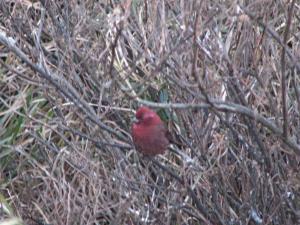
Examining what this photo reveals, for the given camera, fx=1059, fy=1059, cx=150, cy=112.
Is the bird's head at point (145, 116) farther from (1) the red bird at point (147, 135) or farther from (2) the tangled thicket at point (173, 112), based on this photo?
(2) the tangled thicket at point (173, 112)

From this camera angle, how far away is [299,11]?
4.69 m

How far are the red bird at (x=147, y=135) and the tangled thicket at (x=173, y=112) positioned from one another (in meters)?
0.05

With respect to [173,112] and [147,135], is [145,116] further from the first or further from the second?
[173,112]

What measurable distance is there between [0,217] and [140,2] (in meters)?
1.15

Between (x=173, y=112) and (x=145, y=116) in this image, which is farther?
(x=173, y=112)

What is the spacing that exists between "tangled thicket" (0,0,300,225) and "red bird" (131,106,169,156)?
48mm

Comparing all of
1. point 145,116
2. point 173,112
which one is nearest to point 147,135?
point 145,116

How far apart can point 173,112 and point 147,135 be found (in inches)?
13.7

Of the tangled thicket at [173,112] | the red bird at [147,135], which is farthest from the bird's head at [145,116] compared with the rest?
the tangled thicket at [173,112]

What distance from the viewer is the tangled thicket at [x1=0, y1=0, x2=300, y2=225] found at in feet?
13.2

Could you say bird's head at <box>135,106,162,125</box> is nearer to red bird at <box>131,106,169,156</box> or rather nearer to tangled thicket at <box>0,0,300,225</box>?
red bird at <box>131,106,169,156</box>

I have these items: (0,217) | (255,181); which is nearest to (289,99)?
(255,181)

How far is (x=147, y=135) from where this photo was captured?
180 inches

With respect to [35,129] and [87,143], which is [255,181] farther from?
[35,129]
